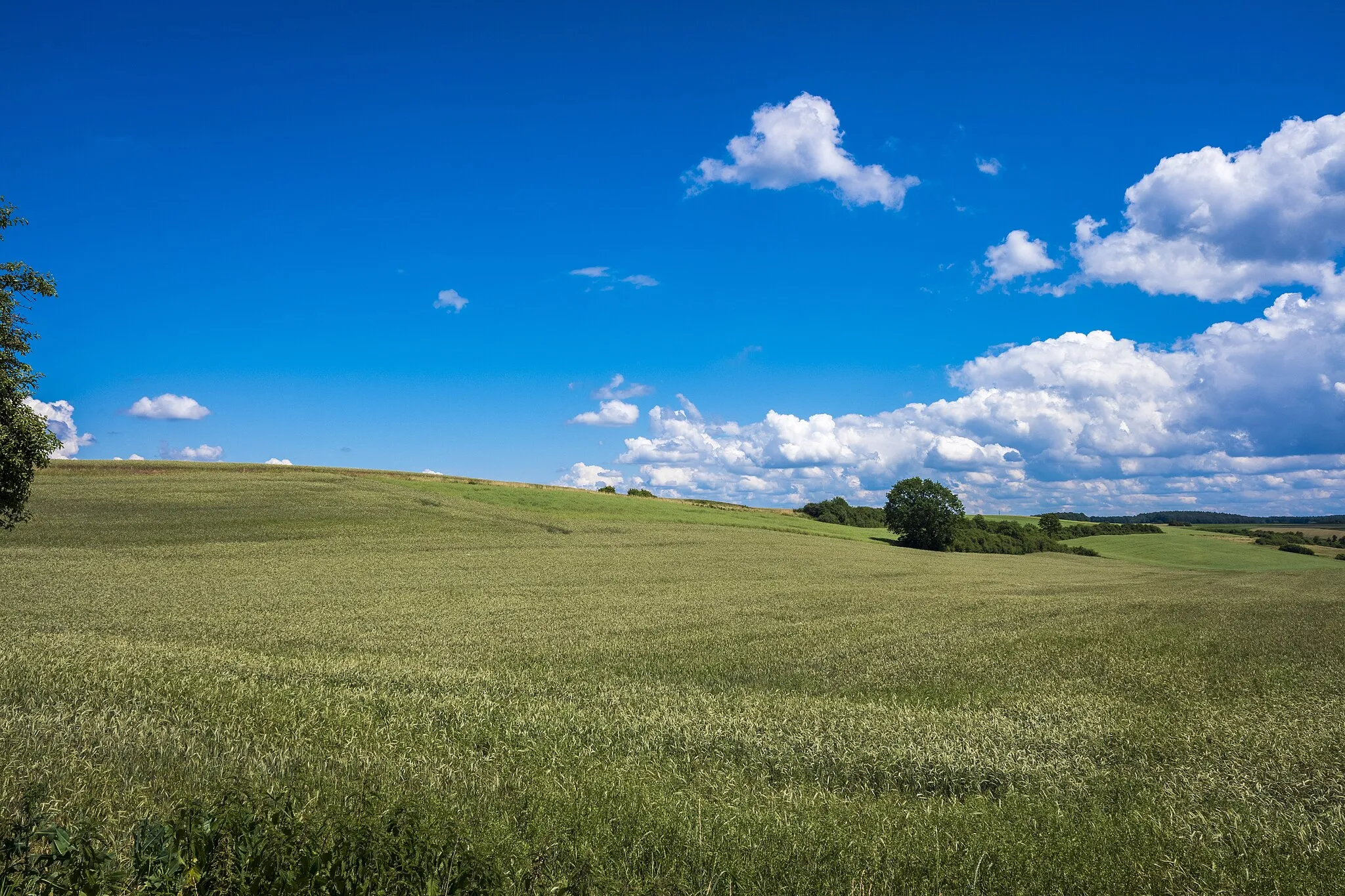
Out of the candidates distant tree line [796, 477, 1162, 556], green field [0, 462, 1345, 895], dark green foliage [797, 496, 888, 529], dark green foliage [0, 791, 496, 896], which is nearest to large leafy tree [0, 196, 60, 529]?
green field [0, 462, 1345, 895]

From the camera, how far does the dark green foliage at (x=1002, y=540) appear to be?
304ft

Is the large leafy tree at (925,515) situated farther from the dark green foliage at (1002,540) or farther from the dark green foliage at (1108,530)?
the dark green foliage at (1108,530)

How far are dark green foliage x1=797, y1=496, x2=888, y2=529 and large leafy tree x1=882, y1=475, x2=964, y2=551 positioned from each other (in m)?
31.6

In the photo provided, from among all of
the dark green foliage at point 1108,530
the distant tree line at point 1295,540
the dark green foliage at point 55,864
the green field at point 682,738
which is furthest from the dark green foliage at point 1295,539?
the dark green foliage at point 55,864

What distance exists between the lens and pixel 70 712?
327 inches

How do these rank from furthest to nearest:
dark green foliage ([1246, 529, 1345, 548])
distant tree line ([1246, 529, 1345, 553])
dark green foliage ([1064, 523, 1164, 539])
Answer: dark green foliage ([1064, 523, 1164, 539]) → dark green foliage ([1246, 529, 1345, 548]) → distant tree line ([1246, 529, 1345, 553])

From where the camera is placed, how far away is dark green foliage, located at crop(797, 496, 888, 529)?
421ft

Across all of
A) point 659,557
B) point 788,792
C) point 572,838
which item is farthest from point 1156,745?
point 659,557

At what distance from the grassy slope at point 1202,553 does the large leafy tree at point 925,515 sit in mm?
18966

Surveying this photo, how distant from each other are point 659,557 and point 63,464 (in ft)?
225

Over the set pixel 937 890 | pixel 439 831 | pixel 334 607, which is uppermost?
pixel 439 831

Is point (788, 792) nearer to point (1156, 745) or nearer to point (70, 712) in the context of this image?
point (1156, 745)

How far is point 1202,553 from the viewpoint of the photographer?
8431 centimetres

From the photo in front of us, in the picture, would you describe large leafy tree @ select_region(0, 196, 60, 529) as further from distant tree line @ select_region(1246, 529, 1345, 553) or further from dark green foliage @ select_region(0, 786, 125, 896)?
distant tree line @ select_region(1246, 529, 1345, 553)
